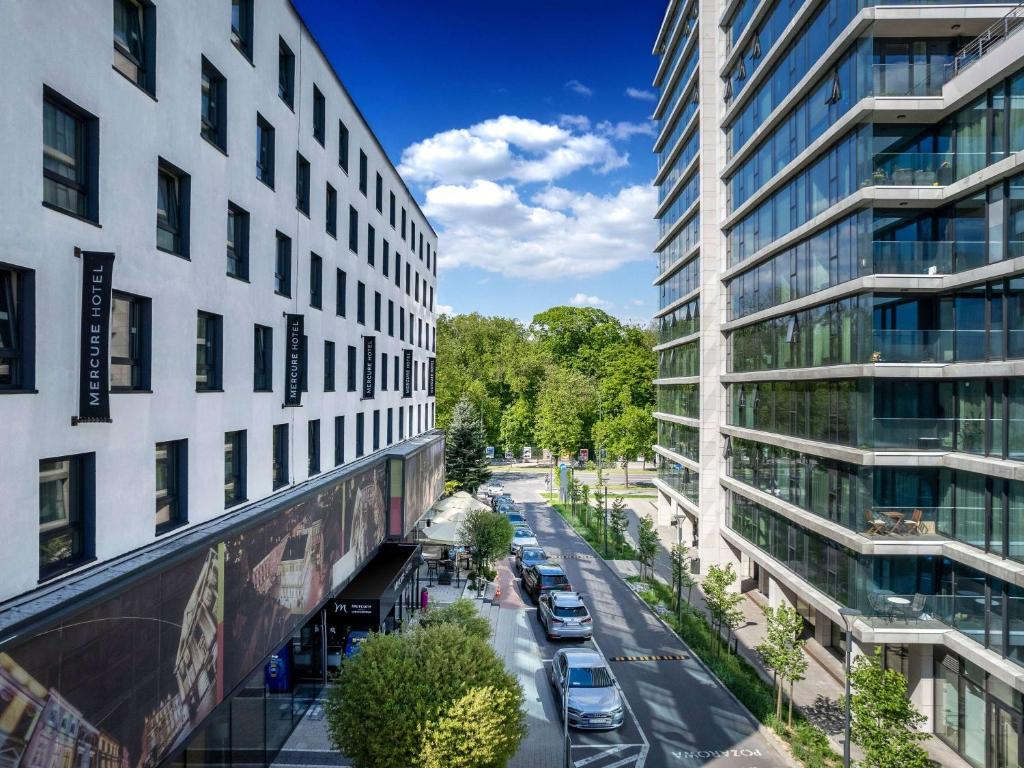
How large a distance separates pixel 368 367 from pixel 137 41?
15.0 m

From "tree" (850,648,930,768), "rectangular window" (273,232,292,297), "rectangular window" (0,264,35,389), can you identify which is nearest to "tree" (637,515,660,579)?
"tree" (850,648,930,768)

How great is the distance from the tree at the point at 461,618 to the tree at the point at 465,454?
3112 cm

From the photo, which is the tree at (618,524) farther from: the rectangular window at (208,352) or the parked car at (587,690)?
the rectangular window at (208,352)

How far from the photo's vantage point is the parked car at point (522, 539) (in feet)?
121

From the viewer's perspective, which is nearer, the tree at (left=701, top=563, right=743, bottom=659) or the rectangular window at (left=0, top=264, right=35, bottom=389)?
the rectangular window at (left=0, top=264, right=35, bottom=389)

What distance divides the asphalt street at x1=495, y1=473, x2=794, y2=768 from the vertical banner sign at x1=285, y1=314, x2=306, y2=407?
10845mm

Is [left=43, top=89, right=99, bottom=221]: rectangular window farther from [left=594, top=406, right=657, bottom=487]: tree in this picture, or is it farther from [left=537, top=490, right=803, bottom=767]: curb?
[left=594, top=406, right=657, bottom=487]: tree

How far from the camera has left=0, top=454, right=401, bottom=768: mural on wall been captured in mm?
7301

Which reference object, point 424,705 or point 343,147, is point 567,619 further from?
point 343,147

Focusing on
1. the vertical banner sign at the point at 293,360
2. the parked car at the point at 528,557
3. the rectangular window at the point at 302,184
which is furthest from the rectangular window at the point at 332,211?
the parked car at the point at 528,557

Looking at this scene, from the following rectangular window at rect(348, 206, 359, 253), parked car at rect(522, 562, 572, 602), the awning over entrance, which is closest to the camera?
the awning over entrance

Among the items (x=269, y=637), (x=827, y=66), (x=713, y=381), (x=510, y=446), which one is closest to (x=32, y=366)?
(x=269, y=637)

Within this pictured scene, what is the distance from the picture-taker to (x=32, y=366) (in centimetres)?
838

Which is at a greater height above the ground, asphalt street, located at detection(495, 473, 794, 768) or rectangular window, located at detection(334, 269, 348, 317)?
rectangular window, located at detection(334, 269, 348, 317)
